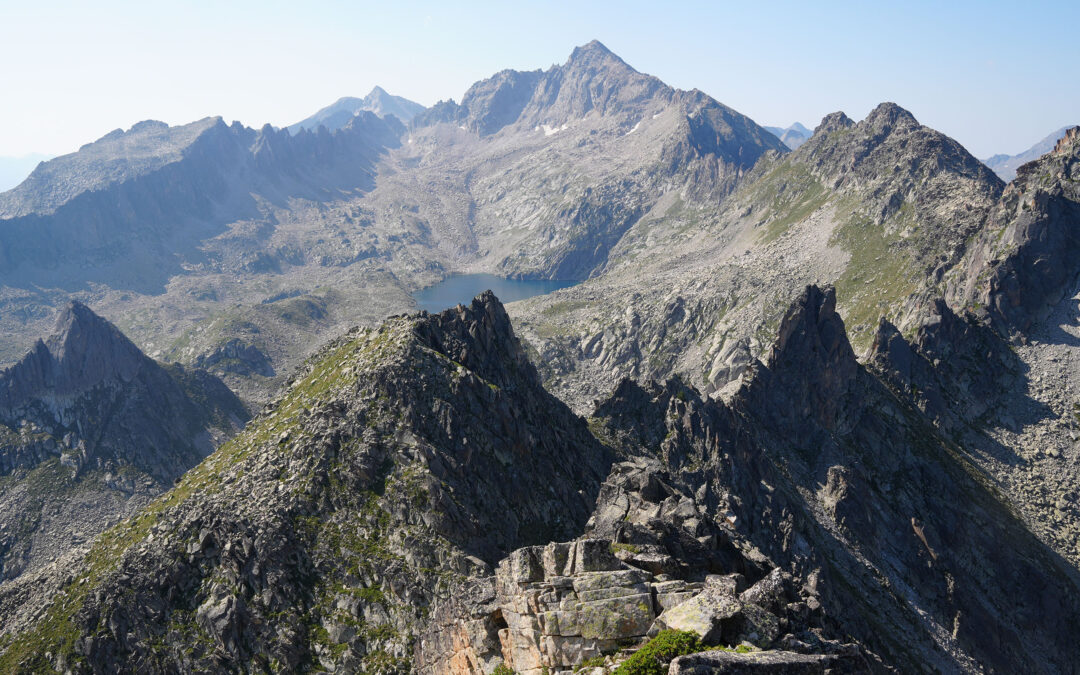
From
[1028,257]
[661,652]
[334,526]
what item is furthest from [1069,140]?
[661,652]

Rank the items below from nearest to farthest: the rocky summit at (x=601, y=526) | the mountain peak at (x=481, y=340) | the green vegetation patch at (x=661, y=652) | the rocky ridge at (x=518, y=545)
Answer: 1. the green vegetation patch at (x=661, y=652)
2. the rocky ridge at (x=518, y=545)
3. the rocky summit at (x=601, y=526)
4. the mountain peak at (x=481, y=340)

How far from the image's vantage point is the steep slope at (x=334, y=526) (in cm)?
5762

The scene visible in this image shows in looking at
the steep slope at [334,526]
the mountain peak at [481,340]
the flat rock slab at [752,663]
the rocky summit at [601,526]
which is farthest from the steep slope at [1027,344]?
the flat rock slab at [752,663]

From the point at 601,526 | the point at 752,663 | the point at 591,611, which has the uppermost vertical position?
the point at 752,663

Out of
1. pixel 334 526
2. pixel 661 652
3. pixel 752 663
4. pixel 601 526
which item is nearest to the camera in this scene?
pixel 752 663

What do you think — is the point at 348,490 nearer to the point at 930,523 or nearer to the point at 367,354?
the point at 367,354

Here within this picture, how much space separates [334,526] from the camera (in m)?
64.2

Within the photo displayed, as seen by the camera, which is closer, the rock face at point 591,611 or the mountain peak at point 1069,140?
the rock face at point 591,611

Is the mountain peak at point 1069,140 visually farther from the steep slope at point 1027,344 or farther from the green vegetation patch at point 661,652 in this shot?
the green vegetation patch at point 661,652

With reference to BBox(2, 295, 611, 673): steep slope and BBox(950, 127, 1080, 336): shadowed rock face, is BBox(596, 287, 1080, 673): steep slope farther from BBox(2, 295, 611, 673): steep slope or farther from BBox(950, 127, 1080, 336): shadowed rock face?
BBox(950, 127, 1080, 336): shadowed rock face

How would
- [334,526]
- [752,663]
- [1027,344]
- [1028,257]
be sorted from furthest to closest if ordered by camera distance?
1. [1028,257]
2. [1027,344]
3. [334,526]
4. [752,663]

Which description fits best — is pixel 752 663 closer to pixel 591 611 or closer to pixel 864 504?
pixel 591 611

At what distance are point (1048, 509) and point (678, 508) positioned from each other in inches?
4506

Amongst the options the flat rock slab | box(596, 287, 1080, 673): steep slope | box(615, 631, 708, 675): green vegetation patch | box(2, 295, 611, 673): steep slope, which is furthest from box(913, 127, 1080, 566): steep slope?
box(615, 631, 708, 675): green vegetation patch
